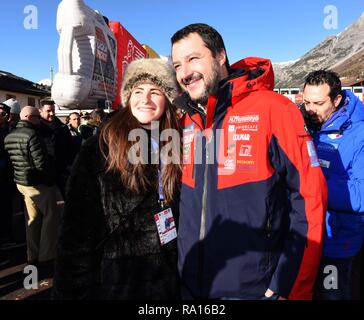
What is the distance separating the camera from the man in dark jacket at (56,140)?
429 centimetres

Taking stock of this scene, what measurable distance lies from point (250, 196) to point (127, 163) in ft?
2.22

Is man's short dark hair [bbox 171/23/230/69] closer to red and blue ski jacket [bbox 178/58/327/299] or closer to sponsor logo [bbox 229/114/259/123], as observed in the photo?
red and blue ski jacket [bbox 178/58/327/299]

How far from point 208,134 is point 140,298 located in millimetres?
927

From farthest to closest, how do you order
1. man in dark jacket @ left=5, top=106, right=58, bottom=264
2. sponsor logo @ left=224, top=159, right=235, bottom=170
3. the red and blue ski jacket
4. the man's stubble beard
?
man in dark jacket @ left=5, top=106, right=58, bottom=264, the man's stubble beard, sponsor logo @ left=224, top=159, right=235, bottom=170, the red and blue ski jacket

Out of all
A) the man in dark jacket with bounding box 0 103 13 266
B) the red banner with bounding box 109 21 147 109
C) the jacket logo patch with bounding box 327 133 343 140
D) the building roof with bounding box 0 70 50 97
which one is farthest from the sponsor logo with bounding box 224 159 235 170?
the building roof with bounding box 0 70 50 97

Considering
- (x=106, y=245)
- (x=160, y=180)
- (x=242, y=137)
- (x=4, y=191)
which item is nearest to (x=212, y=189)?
(x=242, y=137)

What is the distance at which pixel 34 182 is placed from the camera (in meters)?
3.84

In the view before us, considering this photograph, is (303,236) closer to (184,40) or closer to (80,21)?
(184,40)

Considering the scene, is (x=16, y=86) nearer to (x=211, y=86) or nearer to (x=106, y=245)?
(x=106, y=245)

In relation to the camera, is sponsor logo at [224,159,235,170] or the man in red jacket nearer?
the man in red jacket

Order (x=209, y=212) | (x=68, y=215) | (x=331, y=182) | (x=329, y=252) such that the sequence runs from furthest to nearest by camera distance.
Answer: (x=329, y=252), (x=331, y=182), (x=68, y=215), (x=209, y=212)

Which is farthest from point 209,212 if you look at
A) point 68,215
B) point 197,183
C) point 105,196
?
point 68,215

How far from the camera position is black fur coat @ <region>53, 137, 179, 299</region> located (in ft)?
5.23
